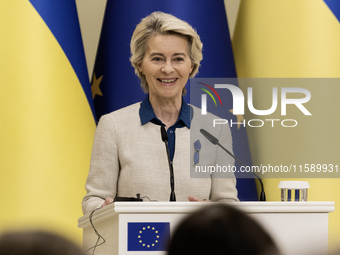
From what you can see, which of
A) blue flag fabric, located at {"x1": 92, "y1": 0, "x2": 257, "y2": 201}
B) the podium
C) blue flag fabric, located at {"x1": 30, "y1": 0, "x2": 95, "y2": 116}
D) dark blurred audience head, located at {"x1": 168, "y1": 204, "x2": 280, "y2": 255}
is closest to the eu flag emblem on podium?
the podium

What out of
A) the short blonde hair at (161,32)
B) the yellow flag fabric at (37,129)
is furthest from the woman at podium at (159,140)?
the yellow flag fabric at (37,129)

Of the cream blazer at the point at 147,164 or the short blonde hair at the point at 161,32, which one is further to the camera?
the short blonde hair at the point at 161,32

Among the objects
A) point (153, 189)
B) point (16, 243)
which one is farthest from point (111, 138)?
point (16, 243)

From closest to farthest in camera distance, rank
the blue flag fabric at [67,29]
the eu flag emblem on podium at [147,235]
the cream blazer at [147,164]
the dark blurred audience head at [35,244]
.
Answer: the dark blurred audience head at [35,244], the eu flag emblem on podium at [147,235], the cream blazer at [147,164], the blue flag fabric at [67,29]

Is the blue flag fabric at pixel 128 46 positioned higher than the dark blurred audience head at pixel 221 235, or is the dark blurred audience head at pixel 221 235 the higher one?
the blue flag fabric at pixel 128 46

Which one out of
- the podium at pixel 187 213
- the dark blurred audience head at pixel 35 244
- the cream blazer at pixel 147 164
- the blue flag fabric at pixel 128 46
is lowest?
the dark blurred audience head at pixel 35 244

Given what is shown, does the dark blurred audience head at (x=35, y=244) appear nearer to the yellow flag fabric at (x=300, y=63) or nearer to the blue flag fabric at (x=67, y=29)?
the yellow flag fabric at (x=300, y=63)

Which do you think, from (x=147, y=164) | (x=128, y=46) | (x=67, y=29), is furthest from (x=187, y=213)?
(x=67, y=29)

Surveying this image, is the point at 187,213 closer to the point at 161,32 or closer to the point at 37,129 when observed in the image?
the point at 161,32

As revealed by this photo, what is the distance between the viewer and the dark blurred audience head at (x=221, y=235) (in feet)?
2.39

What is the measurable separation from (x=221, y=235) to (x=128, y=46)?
4.06 m

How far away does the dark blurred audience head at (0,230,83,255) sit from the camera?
0.71 metres

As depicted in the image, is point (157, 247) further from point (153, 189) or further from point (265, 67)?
point (265, 67)

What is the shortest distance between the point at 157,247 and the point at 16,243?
1533 millimetres
